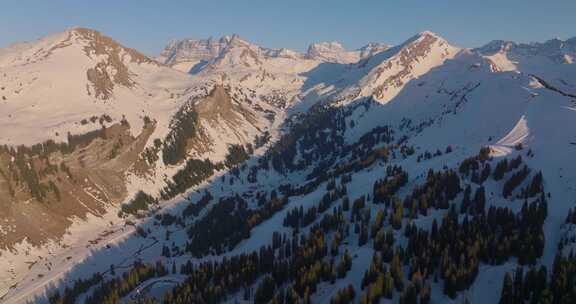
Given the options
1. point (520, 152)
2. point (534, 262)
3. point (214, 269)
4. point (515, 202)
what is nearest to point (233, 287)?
point (214, 269)

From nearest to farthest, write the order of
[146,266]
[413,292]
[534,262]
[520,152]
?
1. [413,292]
2. [534,262]
3. [146,266]
4. [520,152]

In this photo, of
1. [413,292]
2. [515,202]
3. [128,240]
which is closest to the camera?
[413,292]

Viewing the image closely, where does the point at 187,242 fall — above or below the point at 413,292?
below

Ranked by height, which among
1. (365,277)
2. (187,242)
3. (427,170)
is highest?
(427,170)

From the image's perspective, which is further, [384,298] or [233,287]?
[233,287]

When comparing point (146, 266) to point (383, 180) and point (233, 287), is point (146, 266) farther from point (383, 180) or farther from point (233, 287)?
point (383, 180)

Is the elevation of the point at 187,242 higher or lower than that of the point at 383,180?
lower

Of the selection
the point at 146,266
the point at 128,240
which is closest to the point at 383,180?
the point at 146,266

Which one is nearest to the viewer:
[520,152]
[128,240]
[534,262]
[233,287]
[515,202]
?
[534,262]

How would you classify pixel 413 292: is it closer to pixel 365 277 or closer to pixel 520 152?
pixel 365 277
